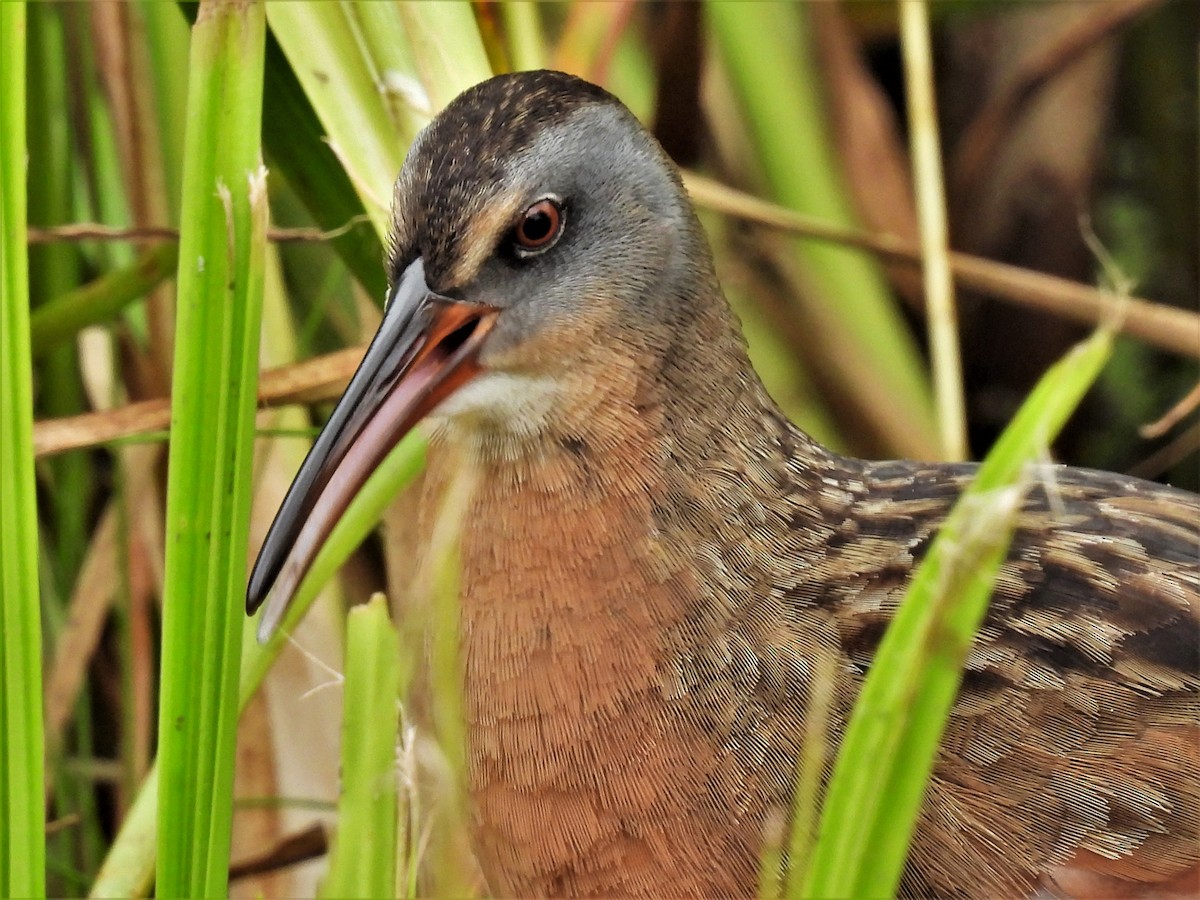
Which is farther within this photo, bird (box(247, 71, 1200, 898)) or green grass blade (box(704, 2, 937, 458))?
green grass blade (box(704, 2, 937, 458))

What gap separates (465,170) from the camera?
96 cm

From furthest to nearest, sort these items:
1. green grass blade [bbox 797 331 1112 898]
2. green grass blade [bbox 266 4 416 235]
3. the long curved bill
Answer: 1. green grass blade [bbox 266 4 416 235]
2. the long curved bill
3. green grass blade [bbox 797 331 1112 898]

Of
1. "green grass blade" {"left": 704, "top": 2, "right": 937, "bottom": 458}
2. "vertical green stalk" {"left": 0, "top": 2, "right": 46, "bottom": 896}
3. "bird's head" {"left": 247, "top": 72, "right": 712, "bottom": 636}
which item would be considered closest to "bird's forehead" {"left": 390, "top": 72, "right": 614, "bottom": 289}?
"bird's head" {"left": 247, "top": 72, "right": 712, "bottom": 636}

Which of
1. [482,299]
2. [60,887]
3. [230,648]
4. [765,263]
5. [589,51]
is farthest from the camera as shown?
[765,263]

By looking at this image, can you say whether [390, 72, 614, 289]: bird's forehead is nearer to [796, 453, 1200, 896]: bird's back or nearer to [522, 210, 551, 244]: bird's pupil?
[522, 210, 551, 244]: bird's pupil

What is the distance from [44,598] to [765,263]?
102cm

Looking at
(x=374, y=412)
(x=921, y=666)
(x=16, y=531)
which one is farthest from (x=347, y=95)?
(x=921, y=666)

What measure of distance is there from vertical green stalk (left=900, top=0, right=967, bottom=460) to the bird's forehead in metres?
0.64

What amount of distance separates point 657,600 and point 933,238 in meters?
0.67

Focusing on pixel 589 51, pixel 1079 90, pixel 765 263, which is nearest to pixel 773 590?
pixel 589 51

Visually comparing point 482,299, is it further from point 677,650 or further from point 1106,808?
point 1106,808

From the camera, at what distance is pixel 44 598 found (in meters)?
1.53

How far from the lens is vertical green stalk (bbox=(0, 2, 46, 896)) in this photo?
2.74ft

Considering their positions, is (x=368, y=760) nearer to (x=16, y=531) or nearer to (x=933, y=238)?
(x=16, y=531)
